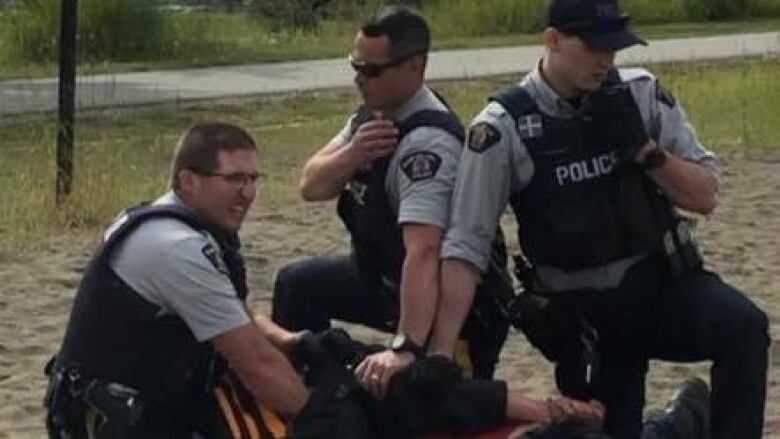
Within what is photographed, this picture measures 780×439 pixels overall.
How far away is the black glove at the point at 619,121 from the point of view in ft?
15.9

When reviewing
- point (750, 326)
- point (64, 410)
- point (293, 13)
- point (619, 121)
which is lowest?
point (293, 13)

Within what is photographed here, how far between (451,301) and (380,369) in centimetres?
29

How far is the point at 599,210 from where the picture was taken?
4.94 metres

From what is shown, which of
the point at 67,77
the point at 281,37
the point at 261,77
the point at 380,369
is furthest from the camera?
the point at 281,37

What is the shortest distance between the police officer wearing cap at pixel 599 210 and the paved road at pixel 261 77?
1328 cm

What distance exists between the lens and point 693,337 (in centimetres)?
504

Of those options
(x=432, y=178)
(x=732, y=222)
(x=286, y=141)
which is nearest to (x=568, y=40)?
(x=432, y=178)

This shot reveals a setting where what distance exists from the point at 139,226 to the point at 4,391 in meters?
2.56

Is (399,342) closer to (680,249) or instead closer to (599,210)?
(599,210)

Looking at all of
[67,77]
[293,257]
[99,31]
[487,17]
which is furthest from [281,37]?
[293,257]

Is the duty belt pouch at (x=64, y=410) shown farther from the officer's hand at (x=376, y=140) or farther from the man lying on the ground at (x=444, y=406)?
the officer's hand at (x=376, y=140)

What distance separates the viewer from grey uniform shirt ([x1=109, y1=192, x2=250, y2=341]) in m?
4.54

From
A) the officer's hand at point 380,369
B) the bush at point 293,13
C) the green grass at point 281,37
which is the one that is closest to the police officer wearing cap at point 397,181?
the officer's hand at point 380,369

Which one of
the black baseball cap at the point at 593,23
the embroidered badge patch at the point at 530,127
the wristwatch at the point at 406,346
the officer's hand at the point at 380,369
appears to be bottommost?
the officer's hand at the point at 380,369
